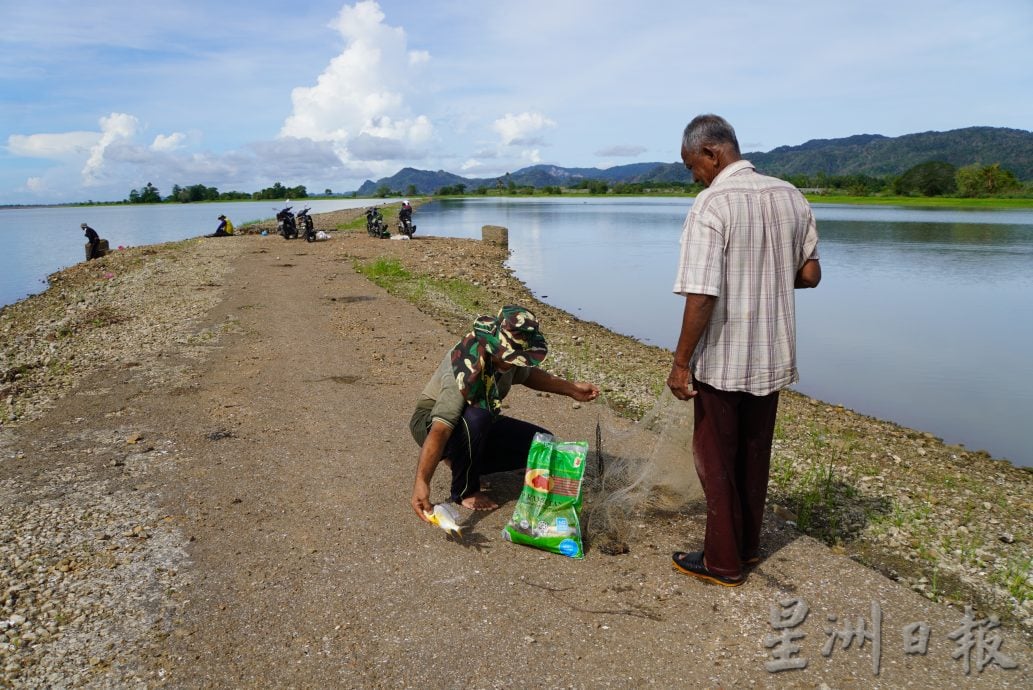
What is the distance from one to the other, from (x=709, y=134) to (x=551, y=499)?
6.77 feet

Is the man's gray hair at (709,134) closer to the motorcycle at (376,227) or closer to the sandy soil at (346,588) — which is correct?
the sandy soil at (346,588)

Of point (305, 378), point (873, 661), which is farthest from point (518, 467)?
point (305, 378)

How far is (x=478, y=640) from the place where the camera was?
3109 mm

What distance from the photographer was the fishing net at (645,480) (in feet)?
12.8

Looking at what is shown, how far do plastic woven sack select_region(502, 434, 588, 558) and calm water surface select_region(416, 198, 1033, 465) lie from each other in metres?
6.22

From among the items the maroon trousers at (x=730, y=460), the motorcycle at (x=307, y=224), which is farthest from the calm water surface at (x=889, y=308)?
the motorcycle at (x=307, y=224)

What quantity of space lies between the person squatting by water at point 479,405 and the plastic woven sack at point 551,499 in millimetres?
423

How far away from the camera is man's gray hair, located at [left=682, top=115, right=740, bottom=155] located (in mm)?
3213

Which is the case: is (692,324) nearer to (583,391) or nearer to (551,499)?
(583,391)

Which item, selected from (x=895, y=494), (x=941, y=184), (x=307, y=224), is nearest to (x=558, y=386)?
(x=895, y=494)

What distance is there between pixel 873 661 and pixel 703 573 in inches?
32.4

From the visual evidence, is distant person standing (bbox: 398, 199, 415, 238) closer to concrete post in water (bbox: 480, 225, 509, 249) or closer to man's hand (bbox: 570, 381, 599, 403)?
concrete post in water (bbox: 480, 225, 509, 249)

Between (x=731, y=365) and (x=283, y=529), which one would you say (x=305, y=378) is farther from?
(x=731, y=365)

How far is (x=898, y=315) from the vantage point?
15469 millimetres
